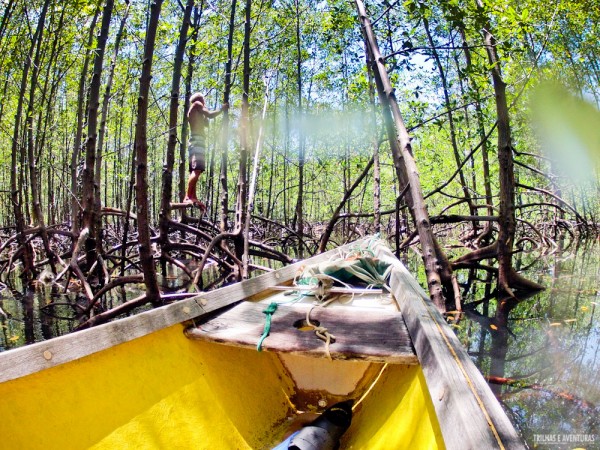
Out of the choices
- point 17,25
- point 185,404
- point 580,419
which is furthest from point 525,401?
point 17,25

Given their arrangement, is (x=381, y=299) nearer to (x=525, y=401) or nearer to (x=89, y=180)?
(x=525, y=401)

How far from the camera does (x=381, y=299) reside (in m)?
2.84

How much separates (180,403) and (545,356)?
3620mm

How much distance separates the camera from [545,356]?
159 inches

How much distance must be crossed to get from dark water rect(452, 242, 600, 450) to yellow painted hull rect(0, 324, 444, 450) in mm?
1464

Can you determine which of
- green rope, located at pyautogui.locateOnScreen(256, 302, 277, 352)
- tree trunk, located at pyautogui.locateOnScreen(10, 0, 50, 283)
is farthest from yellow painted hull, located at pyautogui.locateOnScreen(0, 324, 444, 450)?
tree trunk, located at pyautogui.locateOnScreen(10, 0, 50, 283)

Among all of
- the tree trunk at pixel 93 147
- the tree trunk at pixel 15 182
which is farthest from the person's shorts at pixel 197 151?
the tree trunk at pixel 15 182

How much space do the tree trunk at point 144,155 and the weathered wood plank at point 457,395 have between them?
2634 mm

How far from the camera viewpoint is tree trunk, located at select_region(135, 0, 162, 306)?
3.58m

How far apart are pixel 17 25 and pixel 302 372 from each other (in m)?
10.1

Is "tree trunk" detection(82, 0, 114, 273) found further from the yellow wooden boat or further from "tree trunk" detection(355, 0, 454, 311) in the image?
the yellow wooden boat

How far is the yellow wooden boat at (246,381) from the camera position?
4.33 ft

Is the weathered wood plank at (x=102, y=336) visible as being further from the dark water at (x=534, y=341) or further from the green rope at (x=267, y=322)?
the dark water at (x=534, y=341)

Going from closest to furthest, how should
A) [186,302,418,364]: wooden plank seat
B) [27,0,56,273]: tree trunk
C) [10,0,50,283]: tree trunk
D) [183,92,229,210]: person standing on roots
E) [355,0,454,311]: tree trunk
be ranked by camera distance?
1. [186,302,418,364]: wooden plank seat
2. [355,0,454,311]: tree trunk
3. [183,92,229,210]: person standing on roots
4. [27,0,56,273]: tree trunk
5. [10,0,50,283]: tree trunk
